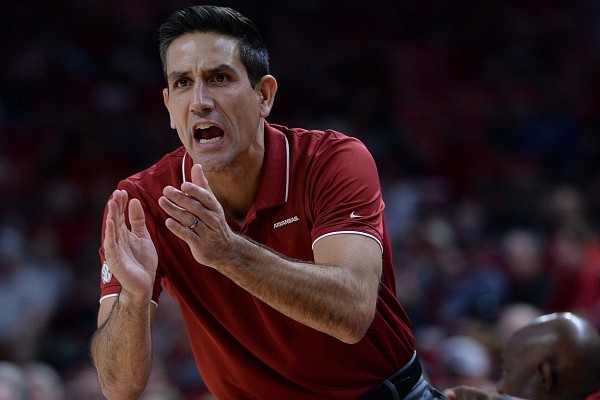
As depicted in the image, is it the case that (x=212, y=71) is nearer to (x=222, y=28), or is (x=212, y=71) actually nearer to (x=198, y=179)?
(x=222, y=28)

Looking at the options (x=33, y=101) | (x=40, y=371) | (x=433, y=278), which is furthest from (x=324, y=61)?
(x=40, y=371)

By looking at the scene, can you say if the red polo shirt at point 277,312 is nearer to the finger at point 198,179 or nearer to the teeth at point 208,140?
the teeth at point 208,140

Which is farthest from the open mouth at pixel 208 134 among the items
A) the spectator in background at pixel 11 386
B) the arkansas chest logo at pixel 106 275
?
the spectator in background at pixel 11 386

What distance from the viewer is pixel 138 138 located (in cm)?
1140

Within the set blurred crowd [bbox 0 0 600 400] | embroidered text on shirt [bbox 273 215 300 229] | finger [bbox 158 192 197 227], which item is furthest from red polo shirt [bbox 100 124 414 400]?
blurred crowd [bbox 0 0 600 400]

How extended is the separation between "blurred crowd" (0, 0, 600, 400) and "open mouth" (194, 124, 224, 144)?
313cm

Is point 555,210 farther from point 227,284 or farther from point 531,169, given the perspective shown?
point 227,284

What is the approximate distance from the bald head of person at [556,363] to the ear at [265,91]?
1.38m

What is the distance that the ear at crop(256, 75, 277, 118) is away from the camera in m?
4.04

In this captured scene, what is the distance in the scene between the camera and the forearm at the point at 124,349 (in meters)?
3.67

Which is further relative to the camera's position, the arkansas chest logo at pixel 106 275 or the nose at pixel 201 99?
the arkansas chest logo at pixel 106 275

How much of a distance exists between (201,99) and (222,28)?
32cm

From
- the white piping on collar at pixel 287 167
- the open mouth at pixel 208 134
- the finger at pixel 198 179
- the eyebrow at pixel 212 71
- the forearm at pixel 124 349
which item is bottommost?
the forearm at pixel 124 349

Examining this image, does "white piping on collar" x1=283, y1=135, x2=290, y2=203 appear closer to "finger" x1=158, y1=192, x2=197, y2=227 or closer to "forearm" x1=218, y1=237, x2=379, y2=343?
"forearm" x1=218, y1=237, x2=379, y2=343
